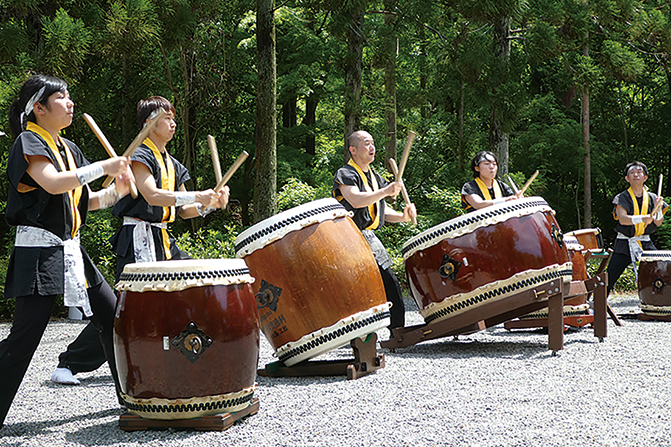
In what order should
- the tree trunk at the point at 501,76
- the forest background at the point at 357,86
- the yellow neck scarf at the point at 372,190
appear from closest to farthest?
the yellow neck scarf at the point at 372,190 < the forest background at the point at 357,86 < the tree trunk at the point at 501,76

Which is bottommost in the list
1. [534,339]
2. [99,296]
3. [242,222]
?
[534,339]

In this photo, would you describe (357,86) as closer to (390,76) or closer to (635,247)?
(390,76)

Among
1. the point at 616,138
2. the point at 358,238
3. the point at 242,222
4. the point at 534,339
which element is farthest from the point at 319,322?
the point at 616,138

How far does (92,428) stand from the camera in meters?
2.47

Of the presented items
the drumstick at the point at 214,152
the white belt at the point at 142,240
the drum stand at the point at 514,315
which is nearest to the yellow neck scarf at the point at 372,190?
the drum stand at the point at 514,315

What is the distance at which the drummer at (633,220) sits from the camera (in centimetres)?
599

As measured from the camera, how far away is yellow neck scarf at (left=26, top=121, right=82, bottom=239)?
2443 millimetres

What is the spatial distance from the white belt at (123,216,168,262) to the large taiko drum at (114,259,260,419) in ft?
2.06

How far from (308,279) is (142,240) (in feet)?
2.61

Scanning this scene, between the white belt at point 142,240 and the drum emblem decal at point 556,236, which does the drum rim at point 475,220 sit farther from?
Answer: the white belt at point 142,240

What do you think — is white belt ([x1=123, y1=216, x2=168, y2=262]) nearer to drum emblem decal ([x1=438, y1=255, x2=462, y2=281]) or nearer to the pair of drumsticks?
the pair of drumsticks

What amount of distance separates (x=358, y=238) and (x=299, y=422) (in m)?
1.17

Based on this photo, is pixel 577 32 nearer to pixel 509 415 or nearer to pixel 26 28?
pixel 26 28

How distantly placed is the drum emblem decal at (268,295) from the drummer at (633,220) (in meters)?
3.90
